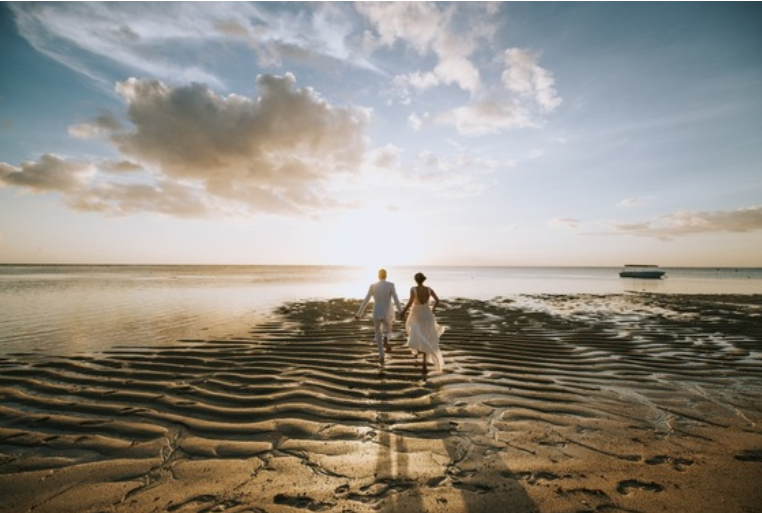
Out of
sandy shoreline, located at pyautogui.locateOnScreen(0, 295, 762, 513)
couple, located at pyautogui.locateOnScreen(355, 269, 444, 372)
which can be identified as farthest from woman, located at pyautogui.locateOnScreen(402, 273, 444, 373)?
sandy shoreline, located at pyautogui.locateOnScreen(0, 295, 762, 513)

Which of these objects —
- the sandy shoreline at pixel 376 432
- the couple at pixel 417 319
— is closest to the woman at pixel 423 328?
the couple at pixel 417 319

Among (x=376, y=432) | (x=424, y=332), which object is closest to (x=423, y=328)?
(x=424, y=332)

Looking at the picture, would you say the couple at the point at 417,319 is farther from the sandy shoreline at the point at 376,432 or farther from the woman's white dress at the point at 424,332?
the sandy shoreline at the point at 376,432

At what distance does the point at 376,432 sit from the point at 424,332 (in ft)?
11.4

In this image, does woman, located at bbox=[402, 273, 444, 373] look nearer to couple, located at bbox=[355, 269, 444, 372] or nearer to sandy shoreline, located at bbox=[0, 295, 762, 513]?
couple, located at bbox=[355, 269, 444, 372]

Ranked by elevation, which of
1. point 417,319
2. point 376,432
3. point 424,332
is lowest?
point 376,432

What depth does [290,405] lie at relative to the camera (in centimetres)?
631

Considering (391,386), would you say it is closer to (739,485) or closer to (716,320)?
(739,485)

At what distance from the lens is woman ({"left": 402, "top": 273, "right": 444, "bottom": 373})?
833 centimetres

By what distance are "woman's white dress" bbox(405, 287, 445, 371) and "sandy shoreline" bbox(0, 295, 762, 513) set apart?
52 cm

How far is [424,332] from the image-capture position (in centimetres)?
851

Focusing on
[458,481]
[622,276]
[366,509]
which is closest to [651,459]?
[458,481]

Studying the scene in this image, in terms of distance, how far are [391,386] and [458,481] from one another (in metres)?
3.58

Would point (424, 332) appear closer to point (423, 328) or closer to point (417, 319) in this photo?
point (423, 328)
